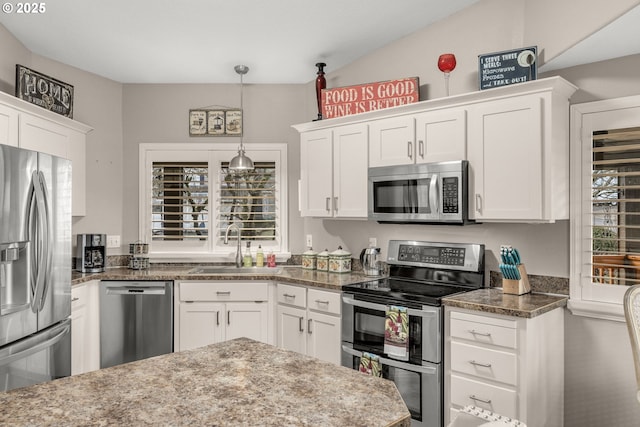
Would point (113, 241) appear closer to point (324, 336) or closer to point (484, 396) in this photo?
point (324, 336)

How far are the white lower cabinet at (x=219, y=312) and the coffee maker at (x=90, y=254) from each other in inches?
30.9

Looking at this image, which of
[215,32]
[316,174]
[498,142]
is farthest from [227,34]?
[498,142]

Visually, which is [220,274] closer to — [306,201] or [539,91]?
[306,201]

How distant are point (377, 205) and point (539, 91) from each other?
1.23 meters

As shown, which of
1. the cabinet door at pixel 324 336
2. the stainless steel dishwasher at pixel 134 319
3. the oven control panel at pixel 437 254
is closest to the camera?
the oven control panel at pixel 437 254

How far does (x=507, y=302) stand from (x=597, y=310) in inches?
20.4

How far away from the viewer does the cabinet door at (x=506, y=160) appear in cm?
255

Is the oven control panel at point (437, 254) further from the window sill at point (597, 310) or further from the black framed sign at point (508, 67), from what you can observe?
the black framed sign at point (508, 67)

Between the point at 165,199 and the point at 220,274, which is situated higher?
the point at 165,199

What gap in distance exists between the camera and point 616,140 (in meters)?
2.57

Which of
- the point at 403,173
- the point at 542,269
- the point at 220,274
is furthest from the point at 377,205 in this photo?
the point at 220,274

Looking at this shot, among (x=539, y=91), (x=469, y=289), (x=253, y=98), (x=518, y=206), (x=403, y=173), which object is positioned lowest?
(x=469, y=289)

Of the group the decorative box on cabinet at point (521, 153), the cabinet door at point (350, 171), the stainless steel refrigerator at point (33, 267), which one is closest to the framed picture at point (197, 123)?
the cabinet door at point (350, 171)

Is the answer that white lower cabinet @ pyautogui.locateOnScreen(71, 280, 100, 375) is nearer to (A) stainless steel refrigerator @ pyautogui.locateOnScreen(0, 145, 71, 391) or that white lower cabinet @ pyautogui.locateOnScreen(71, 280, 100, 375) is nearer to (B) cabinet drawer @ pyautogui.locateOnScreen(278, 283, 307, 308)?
(A) stainless steel refrigerator @ pyautogui.locateOnScreen(0, 145, 71, 391)
